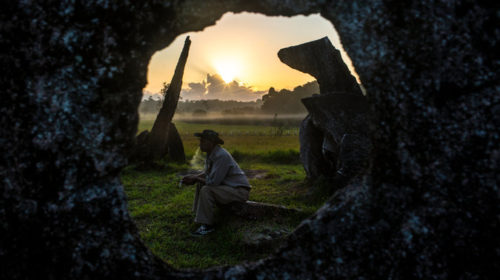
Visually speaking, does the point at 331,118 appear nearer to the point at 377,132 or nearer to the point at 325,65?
the point at 325,65

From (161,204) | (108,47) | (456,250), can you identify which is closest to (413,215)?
(456,250)

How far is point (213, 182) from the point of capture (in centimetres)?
621

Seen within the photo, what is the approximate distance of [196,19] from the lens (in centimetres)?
279

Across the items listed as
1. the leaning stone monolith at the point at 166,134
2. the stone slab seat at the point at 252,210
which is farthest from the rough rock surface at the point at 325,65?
the leaning stone monolith at the point at 166,134

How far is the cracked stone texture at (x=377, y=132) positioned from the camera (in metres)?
2.43

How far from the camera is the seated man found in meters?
6.07

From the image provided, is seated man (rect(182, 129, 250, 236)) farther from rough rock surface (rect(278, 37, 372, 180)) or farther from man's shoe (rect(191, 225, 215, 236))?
rough rock surface (rect(278, 37, 372, 180))

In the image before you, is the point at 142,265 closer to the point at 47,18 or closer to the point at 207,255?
the point at 47,18

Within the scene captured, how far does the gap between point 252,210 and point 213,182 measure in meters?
1.07

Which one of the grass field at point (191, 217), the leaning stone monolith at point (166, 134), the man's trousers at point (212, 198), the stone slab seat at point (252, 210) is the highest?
the leaning stone monolith at point (166, 134)

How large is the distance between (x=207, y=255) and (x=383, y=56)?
4.07 m

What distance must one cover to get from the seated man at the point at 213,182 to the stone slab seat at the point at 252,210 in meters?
0.15

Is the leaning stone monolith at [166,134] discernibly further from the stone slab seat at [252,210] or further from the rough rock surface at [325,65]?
the stone slab seat at [252,210]

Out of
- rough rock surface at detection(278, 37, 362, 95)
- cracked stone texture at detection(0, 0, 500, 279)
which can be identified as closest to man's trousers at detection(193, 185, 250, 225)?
cracked stone texture at detection(0, 0, 500, 279)
